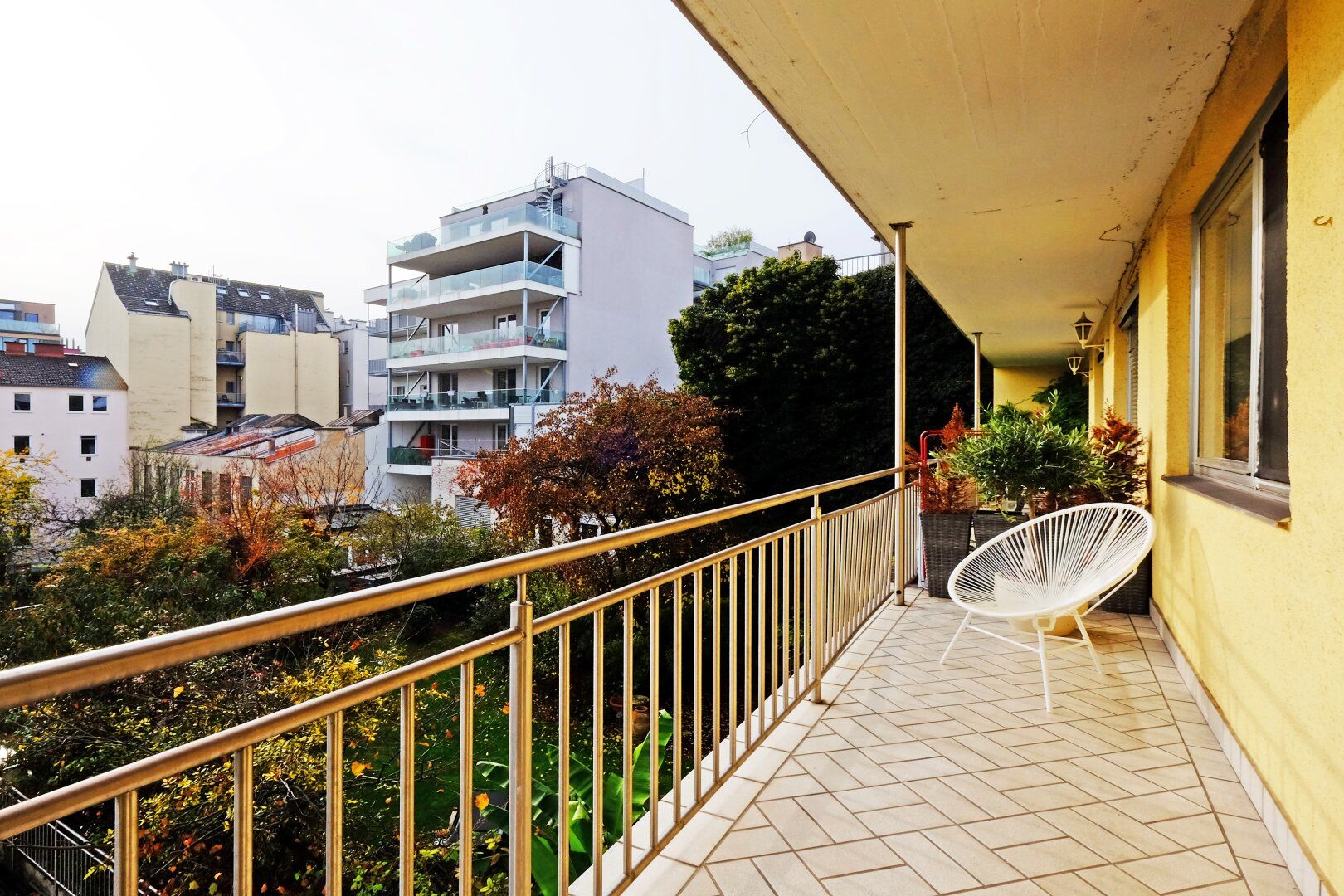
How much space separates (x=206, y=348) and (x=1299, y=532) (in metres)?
38.2

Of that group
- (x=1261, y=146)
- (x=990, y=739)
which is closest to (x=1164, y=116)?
(x=1261, y=146)

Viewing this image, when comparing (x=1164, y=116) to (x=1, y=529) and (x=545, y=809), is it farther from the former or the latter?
(x=1, y=529)

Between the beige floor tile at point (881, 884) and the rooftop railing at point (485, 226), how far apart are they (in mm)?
21363

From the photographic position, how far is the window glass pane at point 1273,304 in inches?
90.1

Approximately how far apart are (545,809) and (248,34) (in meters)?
42.5

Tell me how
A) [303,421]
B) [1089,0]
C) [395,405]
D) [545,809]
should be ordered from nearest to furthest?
[1089,0] → [545,809] → [395,405] → [303,421]

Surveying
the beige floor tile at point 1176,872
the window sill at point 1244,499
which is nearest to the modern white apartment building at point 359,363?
the window sill at point 1244,499

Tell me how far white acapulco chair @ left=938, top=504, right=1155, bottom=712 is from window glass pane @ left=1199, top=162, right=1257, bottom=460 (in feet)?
1.59

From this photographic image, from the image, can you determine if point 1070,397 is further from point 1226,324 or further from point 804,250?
point 1226,324

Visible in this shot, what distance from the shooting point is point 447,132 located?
47.8 m

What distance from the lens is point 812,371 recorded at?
14.7 meters

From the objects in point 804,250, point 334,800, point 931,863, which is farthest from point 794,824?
point 804,250

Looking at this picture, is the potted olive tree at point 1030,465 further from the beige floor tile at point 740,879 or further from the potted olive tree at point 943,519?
the beige floor tile at point 740,879

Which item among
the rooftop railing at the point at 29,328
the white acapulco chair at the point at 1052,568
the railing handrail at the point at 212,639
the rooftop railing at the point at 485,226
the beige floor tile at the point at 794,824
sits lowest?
the beige floor tile at the point at 794,824
